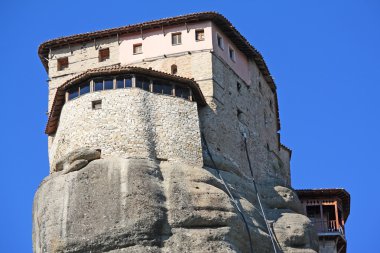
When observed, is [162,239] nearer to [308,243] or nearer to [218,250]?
[218,250]

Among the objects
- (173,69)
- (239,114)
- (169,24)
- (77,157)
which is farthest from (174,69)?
(77,157)

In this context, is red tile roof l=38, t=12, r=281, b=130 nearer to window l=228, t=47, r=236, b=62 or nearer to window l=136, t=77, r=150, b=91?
window l=228, t=47, r=236, b=62

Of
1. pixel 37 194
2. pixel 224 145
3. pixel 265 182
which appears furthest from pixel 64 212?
pixel 265 182

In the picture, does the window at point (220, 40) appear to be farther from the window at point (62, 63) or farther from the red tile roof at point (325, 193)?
the red tile roof at point (325, 193)

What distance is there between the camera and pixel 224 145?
55875 millimetres

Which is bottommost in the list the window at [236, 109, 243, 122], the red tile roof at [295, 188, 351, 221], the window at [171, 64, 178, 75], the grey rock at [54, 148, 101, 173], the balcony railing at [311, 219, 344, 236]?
the balcony railing at [311, 219, 344, 236]

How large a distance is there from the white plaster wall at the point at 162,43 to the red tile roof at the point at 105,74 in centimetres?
424

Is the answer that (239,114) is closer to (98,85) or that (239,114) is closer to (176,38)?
(176,38)

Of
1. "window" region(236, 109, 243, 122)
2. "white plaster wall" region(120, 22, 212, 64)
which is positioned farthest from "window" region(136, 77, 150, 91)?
"window" region(236, 109, 243, 122)

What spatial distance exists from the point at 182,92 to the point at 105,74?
461 centimetres

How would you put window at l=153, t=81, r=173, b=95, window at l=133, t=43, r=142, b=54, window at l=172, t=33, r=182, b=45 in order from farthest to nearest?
window at l=133, t=43, r=142, b=54 → window at l=172, t=33, r=182, b=45 → window at l=153, t=81, r=173, b=95

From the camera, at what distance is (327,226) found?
208 feet

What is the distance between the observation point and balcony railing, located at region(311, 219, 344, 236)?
206ft

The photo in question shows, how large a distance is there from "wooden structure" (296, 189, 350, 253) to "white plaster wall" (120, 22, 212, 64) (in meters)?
12.5
